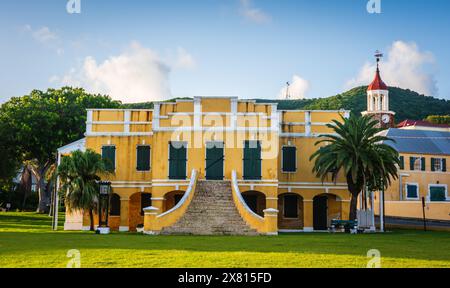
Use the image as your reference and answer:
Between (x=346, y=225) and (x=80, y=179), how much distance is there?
1477 centimetres

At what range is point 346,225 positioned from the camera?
112 feet

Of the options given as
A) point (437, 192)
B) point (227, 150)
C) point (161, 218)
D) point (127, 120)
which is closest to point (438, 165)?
point (437, 192)

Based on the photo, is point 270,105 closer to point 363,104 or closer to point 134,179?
point 134,179

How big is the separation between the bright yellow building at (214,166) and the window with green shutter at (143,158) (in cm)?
6

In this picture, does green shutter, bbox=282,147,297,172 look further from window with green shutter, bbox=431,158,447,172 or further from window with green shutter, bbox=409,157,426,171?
window with green shutter, bbox=431,158,447,172

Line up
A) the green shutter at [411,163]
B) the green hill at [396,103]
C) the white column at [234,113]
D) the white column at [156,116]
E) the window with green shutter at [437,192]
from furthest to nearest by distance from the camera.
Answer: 1. the green hill at [396,103]
2. the window with green shutter at [437,192]
3. the green shutter at [411,163]
4. the white column at [156,116]
5. the white column at [234,113]

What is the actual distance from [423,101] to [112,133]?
8667 centimetres

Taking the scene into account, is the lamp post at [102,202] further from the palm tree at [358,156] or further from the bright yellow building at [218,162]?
the palm tree at [358,156]

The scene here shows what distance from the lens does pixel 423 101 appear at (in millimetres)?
112625

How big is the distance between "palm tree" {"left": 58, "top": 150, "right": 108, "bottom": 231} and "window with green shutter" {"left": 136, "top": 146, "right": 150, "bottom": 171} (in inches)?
182

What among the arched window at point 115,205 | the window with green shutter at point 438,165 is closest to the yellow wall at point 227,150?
the arched window at point 115,205

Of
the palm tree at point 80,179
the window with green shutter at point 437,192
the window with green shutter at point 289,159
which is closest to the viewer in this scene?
the palm tree at point 80,179

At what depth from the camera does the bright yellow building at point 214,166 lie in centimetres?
3128
